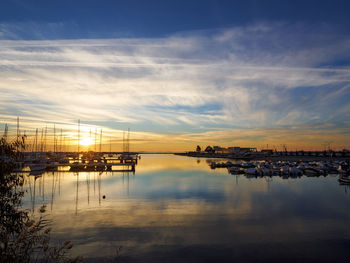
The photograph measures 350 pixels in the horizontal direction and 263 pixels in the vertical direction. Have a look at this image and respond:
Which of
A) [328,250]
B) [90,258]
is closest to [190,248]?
[90,258]

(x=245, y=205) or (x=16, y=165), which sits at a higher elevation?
(x=16, y=165)

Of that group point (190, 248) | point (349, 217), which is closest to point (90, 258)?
point (190, 248)

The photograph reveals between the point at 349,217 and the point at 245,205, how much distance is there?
36.5 feet

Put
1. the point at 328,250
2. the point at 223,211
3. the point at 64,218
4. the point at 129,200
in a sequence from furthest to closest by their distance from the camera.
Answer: the point at 129,200
the point at 223,211
the point at 64,218
the point at 328,250

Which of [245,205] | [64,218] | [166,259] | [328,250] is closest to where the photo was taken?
[166,259]

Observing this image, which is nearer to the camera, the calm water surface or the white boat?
the calm water surface

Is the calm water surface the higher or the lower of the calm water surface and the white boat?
the lower

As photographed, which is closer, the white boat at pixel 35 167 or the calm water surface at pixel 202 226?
the calm water surface at pixel 202 226

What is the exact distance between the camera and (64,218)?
2566 cm

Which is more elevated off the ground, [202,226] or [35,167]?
[35,167]

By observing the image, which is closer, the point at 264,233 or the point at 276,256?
the point at 276,256

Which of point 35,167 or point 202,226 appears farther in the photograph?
point 35,167

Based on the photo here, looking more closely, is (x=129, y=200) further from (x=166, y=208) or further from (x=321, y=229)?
(x=321, y=229)

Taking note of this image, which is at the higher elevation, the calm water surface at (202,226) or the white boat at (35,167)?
the white boat at (35,167)
